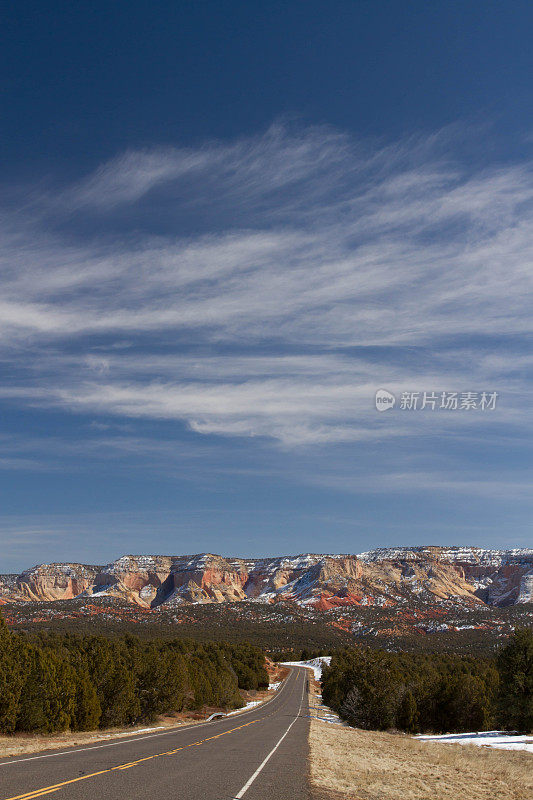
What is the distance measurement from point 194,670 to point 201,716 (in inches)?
365

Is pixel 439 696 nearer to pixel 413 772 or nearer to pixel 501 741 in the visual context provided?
pixel 501 741

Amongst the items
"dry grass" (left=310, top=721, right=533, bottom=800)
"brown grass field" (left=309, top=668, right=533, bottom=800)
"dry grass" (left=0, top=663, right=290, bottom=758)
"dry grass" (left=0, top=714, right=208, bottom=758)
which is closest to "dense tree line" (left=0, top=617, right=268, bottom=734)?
"dry grass" (left=0, top=663, right=290, bottom=758)

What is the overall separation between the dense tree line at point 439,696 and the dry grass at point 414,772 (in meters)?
18.9

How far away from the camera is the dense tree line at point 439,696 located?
174ft

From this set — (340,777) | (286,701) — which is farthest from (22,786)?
(286,701)

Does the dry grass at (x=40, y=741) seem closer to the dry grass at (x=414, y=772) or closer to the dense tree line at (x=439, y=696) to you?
the dry grass at (x=414, y=772)

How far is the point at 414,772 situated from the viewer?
22.9 metres

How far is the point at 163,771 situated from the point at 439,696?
5695 centimetres

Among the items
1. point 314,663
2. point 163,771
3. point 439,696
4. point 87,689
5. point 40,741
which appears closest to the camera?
point 163,771

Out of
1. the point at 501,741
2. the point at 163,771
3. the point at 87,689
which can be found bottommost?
the point at 501,741

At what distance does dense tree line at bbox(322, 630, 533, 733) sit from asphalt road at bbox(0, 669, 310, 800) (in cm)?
2916

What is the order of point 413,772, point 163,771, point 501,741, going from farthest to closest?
point 501,741 → point 413,772 → point 163,771

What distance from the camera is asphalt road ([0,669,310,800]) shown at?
47.1 feet

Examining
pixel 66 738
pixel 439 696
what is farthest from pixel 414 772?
pixel 439 696
